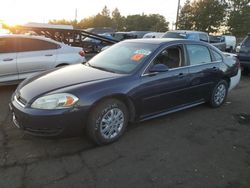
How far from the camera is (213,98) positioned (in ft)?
20.3

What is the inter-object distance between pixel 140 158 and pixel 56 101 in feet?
4.38

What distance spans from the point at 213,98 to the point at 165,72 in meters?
1.79

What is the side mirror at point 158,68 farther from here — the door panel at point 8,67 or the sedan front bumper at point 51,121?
the door panel at point 8,67

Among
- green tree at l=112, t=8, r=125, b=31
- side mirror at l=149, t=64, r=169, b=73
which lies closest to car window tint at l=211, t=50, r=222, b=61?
side mirror at l=149, t=64, r=169, b=73

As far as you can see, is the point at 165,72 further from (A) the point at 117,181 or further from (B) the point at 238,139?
(A) the point at 117,181

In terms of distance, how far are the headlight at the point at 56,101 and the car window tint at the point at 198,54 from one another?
260cm

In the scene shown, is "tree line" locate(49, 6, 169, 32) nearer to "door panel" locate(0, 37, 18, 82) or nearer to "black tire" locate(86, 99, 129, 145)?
"door panel" locate(0, 37, 18, 82)

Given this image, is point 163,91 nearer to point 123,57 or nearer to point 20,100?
point 123,57

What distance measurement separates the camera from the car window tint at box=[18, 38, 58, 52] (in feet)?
23.5

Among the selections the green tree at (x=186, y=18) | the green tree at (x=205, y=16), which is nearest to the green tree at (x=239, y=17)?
the green tree at (x=205, y=16)

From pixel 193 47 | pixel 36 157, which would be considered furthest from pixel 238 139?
pixel 36 157

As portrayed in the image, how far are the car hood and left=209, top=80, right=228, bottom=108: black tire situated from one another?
8.59 ft

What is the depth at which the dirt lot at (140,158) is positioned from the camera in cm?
339

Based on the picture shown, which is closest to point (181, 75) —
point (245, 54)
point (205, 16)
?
point (245, 54)
